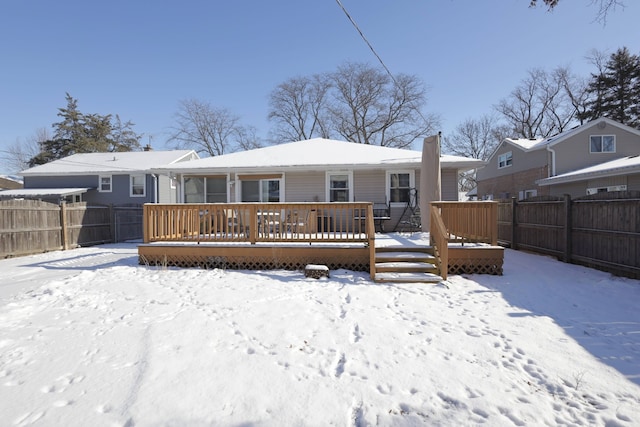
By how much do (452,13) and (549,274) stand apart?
533 centimetres

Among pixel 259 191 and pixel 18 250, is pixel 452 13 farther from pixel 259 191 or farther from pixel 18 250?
pixel 18 250

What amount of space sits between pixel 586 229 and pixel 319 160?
737 centimetres

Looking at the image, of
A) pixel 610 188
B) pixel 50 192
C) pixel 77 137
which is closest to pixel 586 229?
pixel 610 188

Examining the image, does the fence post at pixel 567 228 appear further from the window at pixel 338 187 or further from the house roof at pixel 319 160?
the window at pixel 338 187

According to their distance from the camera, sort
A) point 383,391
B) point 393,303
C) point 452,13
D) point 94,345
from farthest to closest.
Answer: point 452,13 < point 393,303 < point 94,345 < point 383,391

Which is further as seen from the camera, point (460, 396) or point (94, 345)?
point (94, 345)

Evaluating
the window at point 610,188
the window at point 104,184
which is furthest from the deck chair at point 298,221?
the window at point 104,184

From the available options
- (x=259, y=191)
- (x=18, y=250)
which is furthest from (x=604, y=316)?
(x=18, y=250)

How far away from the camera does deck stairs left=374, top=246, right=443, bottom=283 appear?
5.47 m

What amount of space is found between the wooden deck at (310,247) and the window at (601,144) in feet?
51.4

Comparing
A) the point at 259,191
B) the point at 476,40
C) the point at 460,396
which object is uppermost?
the point at 476,40

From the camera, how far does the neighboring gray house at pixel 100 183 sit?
1805 centimetres

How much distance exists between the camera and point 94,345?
314 centimetres

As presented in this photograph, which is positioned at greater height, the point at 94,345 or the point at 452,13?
the point at 452,13
